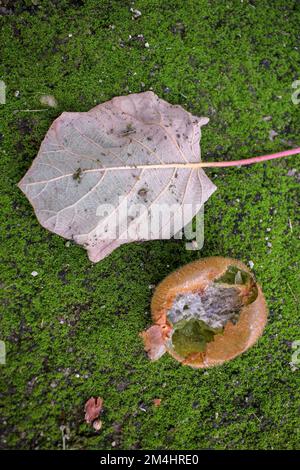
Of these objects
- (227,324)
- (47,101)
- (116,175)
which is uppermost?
(47,101)

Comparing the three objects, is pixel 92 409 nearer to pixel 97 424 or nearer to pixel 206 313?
pixel 97 424

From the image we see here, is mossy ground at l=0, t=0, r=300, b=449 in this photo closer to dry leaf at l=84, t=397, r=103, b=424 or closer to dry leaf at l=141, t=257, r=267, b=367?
dry leaf at l=84, t=397, r=103, b=424

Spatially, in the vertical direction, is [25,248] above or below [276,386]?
above

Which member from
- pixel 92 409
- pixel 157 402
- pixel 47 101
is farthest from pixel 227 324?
pixel 47 101

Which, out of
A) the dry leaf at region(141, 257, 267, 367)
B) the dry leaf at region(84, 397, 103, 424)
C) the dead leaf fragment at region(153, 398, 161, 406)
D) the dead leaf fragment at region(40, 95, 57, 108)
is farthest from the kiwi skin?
the dead leaf fragment at region(40, 95, 57, 108)

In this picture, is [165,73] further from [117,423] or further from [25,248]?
[117,423]
